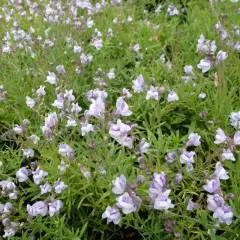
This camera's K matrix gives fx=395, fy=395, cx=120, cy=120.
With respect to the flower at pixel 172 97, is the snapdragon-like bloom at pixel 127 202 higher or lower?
lower

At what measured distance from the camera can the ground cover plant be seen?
6.54ft

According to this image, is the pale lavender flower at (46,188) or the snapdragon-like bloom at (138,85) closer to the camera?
the pale lavender flower at (46,188)

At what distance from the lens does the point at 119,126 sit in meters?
1.82

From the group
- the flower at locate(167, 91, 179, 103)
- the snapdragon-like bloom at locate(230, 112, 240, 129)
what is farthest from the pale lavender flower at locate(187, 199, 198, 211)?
the flower at locate(167, 91, 179, 103)

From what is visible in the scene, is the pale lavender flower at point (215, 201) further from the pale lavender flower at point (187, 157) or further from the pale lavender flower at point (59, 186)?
the pale lavender flower at point (59, 186)

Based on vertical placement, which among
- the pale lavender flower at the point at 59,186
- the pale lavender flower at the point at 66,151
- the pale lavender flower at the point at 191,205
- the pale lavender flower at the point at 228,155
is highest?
the pale lavender flower at the point at 228,155

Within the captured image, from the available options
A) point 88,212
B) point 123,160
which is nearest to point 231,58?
point 123,160

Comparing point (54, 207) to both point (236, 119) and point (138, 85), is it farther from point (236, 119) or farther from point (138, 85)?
point (236, 119)

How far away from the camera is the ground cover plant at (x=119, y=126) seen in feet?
6.54

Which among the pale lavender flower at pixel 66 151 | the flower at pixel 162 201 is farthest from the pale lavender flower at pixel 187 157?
the pale lavender flower at pixel 66 151

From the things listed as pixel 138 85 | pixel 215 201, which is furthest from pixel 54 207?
pixel 138 85

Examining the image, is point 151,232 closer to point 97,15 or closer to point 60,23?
point 60,23

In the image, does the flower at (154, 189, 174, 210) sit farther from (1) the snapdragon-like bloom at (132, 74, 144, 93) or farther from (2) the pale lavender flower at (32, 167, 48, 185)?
(1) the snapdragon-like bloom at (132, 74, 144, 93)

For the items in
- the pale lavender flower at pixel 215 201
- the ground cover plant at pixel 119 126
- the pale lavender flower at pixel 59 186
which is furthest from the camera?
the pale lavender flower at pixel 59 186
